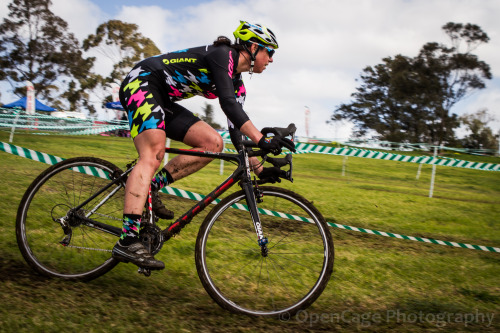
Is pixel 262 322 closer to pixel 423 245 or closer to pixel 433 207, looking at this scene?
pixel 423 245

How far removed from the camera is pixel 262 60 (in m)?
3.49

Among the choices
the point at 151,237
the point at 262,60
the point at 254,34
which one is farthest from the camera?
the point at 262,60

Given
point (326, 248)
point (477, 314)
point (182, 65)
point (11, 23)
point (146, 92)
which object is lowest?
point (477, 314)

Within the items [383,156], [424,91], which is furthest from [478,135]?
[383,156]

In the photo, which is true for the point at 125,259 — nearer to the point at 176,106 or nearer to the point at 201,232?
the point at 201,232

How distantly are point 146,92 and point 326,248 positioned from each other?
184cm

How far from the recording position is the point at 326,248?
10.00ft

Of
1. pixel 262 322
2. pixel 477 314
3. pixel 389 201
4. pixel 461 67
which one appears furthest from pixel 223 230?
pixel 461 67

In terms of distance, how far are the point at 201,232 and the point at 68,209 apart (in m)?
1.26

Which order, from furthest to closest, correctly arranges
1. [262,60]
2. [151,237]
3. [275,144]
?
[262,60], [151,237], [275,144]

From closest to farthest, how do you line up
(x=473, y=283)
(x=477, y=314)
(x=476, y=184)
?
(x=477, y=314) → (x=473, y=283) → (x=476, y=184)

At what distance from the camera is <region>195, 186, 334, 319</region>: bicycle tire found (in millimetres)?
3055

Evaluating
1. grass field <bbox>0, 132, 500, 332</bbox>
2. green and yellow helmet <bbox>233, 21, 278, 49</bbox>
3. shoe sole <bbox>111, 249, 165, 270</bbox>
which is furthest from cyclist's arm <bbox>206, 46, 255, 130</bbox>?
grass field <bbox>0, 132, 500, 332</bbox>

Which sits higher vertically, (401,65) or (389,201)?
(401,65)
